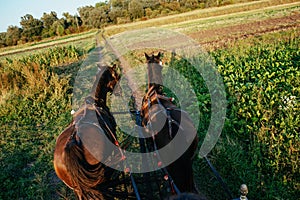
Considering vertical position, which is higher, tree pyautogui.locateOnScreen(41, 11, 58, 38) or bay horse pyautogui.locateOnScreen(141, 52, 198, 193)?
tree pyautogui.locateOnScreen(41, 11, 58, 38)

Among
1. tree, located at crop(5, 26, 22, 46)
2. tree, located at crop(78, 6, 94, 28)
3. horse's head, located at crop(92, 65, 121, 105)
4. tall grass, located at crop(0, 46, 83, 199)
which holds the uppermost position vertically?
tree, located at crop(78, 6, 94, 28)

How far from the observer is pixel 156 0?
165ft

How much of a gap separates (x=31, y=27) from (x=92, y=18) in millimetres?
14586

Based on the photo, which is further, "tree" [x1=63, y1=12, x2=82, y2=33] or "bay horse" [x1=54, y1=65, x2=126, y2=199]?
"tree" [x1=63, y1=12, x2=82, y2=33]

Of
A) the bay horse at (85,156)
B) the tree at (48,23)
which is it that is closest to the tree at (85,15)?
the tree at (48,23)

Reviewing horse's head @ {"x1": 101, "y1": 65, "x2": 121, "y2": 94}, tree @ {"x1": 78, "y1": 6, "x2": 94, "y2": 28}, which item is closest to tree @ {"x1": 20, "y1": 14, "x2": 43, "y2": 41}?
tree @ {"x1": 78, "y1": 6, "x2": 94, "y2": 28}

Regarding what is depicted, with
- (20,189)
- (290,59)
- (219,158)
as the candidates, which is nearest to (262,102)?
(219,158)

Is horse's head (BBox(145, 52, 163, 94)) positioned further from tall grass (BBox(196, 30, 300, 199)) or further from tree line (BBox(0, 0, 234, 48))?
tree line (BBox(0, 0, 234, 48))

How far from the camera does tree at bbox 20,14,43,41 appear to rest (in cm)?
5240

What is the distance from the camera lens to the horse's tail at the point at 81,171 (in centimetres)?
307

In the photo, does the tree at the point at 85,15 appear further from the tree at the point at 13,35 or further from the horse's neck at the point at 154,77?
the horse's neck at the point at 154,77

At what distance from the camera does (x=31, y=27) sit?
54312 mm

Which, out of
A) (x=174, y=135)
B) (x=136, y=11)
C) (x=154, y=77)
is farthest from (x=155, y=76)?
(x=136, y=11)

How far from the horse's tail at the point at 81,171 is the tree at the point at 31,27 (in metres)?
56.2
